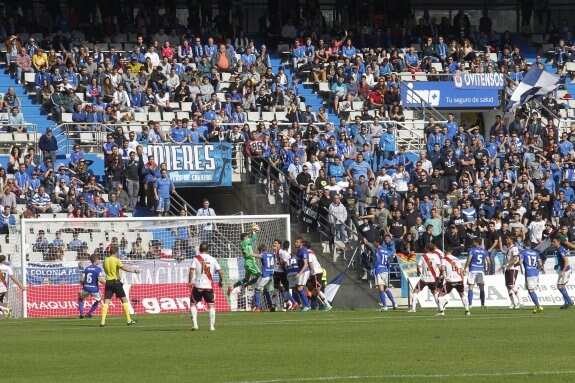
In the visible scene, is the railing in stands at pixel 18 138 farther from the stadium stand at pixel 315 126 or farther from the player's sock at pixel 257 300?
the player's sock at pixel 257 300

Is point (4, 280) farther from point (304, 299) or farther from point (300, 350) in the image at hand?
point (300, 350)

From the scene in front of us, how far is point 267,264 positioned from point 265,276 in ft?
1.24

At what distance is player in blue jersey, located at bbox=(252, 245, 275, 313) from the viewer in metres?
34.3

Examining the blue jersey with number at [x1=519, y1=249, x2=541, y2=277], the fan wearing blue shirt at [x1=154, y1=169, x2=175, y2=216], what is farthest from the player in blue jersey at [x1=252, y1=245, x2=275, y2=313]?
the blue jersey with number at [x1=519, y1=249, x2=541, y2=277]

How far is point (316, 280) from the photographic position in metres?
33.8

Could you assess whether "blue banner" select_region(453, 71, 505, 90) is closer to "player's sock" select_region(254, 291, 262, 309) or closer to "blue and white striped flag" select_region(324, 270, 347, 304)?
"blue and white striped flag" select_region(324, 270, 347, 304)

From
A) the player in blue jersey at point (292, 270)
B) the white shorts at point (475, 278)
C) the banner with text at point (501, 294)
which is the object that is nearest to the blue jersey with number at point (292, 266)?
the player in blue jersey at point (292, 270)

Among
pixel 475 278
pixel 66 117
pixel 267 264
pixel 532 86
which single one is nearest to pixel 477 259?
pixel 475 278

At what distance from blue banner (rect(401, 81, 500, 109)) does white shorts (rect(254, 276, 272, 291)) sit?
1384cm

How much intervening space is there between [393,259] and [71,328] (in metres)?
12.2

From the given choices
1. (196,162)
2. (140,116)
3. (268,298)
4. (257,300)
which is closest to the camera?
(268,298)

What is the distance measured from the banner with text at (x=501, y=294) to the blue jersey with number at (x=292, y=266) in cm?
360

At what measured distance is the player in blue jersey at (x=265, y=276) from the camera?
3428cm

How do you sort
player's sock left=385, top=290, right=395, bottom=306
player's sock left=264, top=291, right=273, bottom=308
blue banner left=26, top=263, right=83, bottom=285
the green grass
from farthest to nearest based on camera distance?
player's sock left=264, top=291, right=273, bottom=308 → player's sock left=385, top=290, right=395, bottom=306 → blue banner left=26, top=263, right=83, bottom=285 → the green grass
